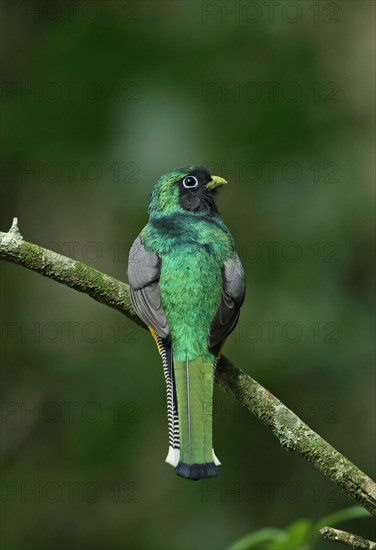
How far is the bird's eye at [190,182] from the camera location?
5.14 meters

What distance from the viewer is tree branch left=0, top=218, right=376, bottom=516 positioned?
3.36 metres

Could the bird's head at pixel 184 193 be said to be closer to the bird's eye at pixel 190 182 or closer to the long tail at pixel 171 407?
the bird's eye at pixel 190 182

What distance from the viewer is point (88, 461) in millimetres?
5977

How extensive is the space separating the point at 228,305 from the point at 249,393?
1.97 ft

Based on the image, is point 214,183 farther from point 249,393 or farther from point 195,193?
point 249,393

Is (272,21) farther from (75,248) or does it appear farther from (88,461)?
(88,461)

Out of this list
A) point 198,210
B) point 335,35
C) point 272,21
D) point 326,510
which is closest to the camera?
point 198,210

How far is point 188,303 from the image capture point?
433 centimetres

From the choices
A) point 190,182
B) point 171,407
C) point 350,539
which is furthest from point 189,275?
point 350,539

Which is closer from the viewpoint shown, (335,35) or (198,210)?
(198,210)

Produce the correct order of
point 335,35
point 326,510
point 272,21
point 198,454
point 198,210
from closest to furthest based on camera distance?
point 198,454 → point 198,210 → point 326,510 → point 272,21 → point 335,35

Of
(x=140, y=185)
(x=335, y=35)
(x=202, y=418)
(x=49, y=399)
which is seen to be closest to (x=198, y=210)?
(x=140, y=185)

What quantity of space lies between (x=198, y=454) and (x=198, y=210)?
1796mm

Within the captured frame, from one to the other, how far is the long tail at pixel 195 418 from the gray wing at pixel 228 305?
0.13m
